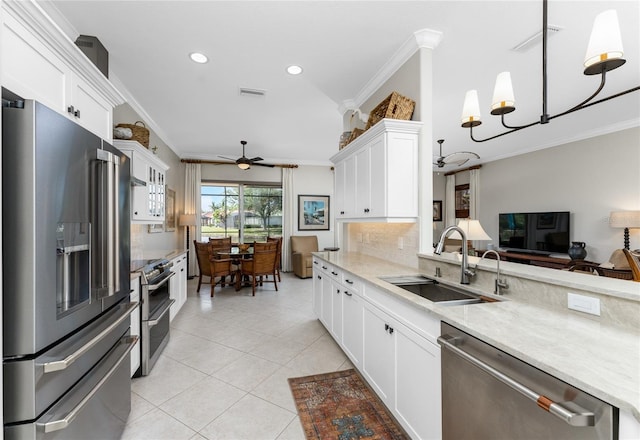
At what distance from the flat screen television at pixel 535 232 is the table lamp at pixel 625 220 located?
3.09 feet

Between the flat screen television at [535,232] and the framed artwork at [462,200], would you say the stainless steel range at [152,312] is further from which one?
the framed artwork at [462,200]

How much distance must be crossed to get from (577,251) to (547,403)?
579 cm

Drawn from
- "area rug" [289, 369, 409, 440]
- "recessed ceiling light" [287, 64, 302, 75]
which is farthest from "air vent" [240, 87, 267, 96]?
"area rug" [289, 369, 409, 440]

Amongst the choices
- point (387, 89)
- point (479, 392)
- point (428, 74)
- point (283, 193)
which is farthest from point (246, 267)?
point (479, 392)

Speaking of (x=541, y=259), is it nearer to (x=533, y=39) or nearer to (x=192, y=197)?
(x=533, y=39)

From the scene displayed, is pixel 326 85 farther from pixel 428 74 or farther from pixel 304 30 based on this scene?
pixel 428 74

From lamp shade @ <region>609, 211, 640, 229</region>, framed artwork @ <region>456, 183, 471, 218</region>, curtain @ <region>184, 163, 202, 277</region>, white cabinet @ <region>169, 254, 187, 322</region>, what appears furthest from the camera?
framed artwork @ <region>456, 183, 471, 218</region>

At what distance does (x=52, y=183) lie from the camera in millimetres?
1155

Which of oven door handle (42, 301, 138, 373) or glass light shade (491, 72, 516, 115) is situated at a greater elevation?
glass light shade (491, 72, 516, 115)

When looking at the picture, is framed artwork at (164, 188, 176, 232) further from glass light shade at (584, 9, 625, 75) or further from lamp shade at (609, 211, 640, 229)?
lamp shade at (609, 211, 640, 229)

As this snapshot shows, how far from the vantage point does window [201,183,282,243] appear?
715 cm

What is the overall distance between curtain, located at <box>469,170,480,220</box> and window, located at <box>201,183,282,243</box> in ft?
17.2

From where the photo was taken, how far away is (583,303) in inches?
51.1

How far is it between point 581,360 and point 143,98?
15.3 ft
